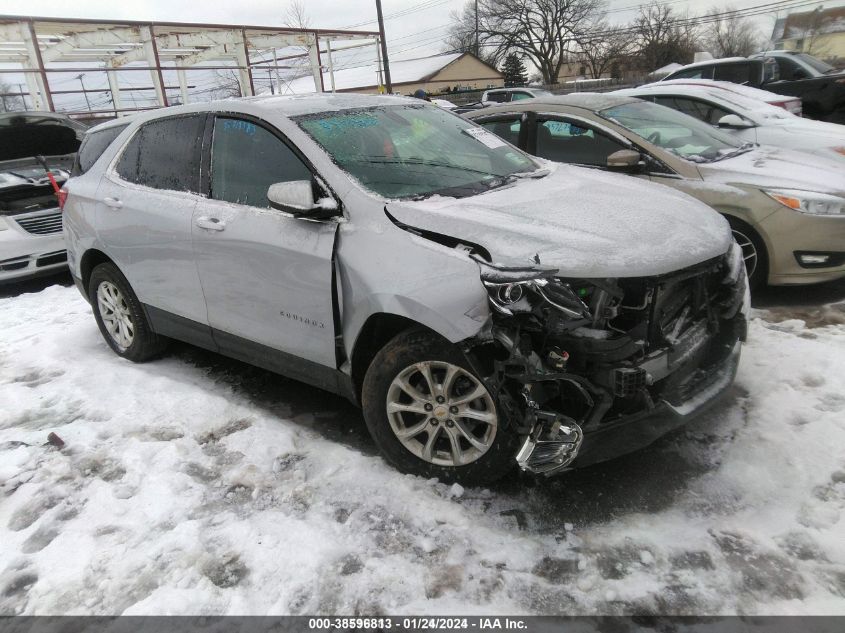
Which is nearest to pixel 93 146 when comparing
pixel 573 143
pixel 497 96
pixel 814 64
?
pixel 573 143

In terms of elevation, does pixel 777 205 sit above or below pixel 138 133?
below

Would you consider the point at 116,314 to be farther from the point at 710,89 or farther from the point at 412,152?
the point at 710,89

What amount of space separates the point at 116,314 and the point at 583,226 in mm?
3587

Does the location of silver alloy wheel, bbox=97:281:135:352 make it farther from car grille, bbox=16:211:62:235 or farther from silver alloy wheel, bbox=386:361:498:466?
car grille, bbox=16:211:62:235

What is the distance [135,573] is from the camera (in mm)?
2404

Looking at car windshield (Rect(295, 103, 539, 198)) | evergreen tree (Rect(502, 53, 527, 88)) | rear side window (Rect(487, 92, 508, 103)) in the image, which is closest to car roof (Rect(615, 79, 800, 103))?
car windshield (Rect(295, 103, 539, 198))

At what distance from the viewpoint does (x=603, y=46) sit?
55312 millimetres

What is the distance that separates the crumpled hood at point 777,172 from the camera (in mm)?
4531

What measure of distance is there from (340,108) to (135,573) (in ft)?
8.52

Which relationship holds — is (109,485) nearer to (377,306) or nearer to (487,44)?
(377,306)

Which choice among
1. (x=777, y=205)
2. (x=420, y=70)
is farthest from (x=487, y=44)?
(x=777, y=205)

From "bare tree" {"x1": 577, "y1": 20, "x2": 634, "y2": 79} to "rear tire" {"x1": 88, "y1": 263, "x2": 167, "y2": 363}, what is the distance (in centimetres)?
5851

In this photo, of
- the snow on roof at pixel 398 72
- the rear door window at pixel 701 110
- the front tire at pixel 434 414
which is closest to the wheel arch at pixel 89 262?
the front tire at pixel 434 414

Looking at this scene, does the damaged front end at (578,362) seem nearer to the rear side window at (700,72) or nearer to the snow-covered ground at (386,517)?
the snow-covered ground at (386,517)
